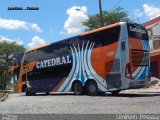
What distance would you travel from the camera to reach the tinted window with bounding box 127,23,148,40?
22.4 meters

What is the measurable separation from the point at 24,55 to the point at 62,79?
582 centimetres

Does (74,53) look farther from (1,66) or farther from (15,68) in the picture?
(1,66)

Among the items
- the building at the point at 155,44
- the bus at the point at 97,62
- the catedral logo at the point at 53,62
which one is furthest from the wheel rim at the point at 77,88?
the building at the point at 155,44

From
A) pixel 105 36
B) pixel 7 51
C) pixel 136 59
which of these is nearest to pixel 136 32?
pixel 136 59

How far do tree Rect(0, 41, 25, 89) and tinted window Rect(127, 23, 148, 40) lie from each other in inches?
2402

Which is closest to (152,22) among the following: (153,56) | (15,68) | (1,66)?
(153,56)

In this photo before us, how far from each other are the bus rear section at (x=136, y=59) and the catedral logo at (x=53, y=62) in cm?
539

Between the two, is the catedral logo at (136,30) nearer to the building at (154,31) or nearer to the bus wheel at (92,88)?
the bus wheel at (92,88)

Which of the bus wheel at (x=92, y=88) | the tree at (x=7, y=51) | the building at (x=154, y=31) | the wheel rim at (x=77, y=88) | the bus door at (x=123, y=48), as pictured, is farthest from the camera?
the tree at (x=7, y=51)

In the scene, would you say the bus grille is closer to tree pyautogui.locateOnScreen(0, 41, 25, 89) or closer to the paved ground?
the paved ground

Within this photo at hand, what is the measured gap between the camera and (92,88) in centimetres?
2477

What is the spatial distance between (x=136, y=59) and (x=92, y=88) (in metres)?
3.57

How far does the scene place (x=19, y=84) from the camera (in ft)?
108

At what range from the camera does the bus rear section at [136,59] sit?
22219mm
